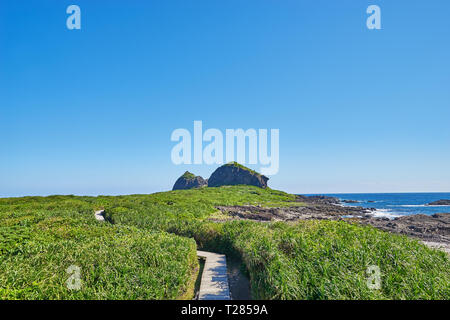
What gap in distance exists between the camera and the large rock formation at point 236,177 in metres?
115

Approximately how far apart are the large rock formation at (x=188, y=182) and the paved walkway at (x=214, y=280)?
12213 centimetres

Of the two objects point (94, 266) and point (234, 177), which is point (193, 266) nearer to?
point (94, 266)

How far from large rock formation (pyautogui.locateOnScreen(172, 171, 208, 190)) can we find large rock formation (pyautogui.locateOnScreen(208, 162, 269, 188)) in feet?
43.9

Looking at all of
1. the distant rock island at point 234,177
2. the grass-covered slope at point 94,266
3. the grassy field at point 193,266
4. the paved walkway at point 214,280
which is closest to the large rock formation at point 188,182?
the distant rock island at point 234,177

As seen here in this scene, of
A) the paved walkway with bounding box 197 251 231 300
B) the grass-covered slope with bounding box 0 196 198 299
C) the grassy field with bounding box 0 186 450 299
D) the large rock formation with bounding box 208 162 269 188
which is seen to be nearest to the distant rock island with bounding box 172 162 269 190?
the large rock formation with bounding box 208 162 269 188

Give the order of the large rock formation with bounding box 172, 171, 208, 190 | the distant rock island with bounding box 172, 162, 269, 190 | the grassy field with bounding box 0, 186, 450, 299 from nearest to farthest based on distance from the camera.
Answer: the grassy field with bounding box 0, 186, 450, 299 < the distant rock island with bounding box 172, 162, 269, 190 < the large rock formation with bounding box 172, 171, 208, 190

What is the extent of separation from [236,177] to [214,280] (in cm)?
10824

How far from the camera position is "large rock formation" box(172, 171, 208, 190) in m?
134

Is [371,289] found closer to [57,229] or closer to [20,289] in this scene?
[20,289]

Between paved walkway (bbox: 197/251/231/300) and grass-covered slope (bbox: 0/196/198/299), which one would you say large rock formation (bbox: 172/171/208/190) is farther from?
paved walkway (bbox: 197/251/231/300)

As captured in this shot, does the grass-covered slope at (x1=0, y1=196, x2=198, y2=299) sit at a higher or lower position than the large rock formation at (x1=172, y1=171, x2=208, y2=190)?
higher

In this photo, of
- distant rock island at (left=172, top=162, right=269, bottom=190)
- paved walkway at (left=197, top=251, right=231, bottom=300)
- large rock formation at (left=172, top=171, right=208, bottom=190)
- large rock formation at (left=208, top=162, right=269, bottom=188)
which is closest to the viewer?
paved walkway at (left=197, top=251, right=231, bottom=300)
